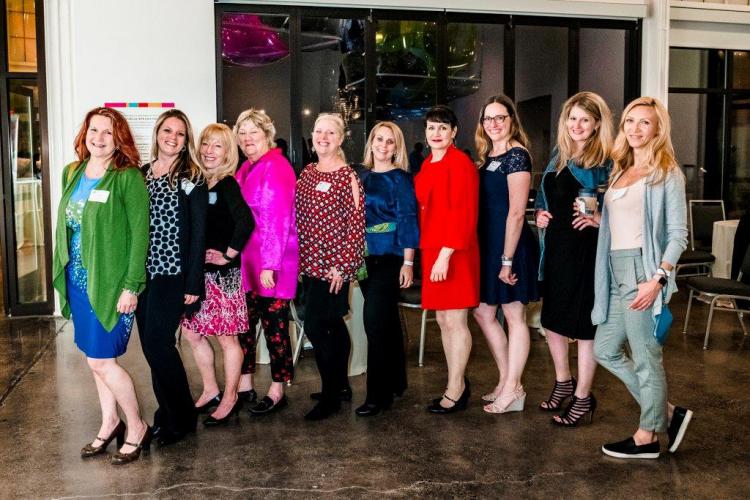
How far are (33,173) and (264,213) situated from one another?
4.03 meters

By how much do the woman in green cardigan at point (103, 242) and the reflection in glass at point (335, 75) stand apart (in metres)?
3.88

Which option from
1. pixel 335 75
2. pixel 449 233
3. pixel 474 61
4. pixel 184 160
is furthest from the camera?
pixel 474 61

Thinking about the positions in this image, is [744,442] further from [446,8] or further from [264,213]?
[446,8]

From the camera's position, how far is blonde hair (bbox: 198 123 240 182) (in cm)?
379

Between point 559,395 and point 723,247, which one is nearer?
point 559,395

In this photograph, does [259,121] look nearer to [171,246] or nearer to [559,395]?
[171,246]

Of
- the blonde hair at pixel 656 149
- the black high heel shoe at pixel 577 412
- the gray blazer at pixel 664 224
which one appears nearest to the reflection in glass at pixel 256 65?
the black high heel shoe at pixel 577 412

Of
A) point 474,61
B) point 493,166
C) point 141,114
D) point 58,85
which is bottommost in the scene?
point 493,166

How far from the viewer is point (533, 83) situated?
955cm

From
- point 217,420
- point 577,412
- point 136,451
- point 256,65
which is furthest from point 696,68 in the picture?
point 136,451

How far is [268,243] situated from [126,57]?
3.46 meters

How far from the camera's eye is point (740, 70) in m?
9.66

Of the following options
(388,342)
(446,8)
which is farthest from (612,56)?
(388,342)

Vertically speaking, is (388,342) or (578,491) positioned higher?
(388,342)
